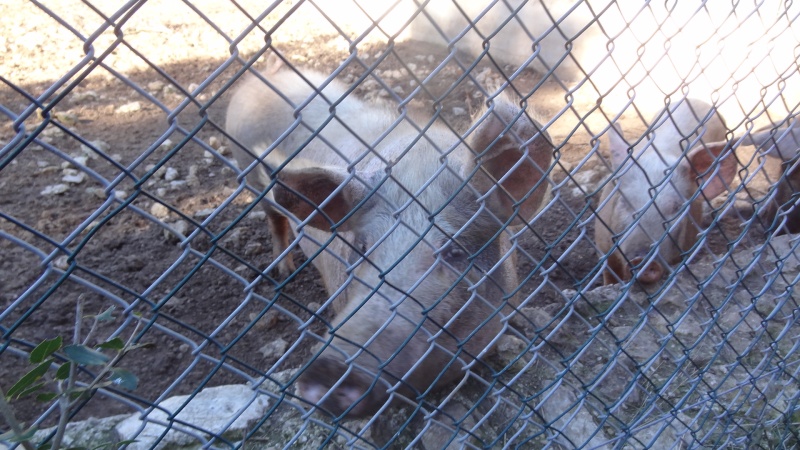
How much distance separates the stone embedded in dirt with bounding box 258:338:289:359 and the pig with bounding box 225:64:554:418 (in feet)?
1.61

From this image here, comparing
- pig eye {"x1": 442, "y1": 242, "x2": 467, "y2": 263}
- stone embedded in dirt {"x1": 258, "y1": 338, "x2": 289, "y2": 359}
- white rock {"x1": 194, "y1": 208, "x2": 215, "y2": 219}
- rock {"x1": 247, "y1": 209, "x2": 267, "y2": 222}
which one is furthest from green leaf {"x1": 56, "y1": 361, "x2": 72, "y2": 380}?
rock {"x1": 247, "y1": 209, "x2": 267, "y2": 222}

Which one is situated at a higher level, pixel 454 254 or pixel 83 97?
pixel 83 97

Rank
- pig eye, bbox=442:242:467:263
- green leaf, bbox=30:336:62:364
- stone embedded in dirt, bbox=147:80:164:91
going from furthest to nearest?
stone embedded in dirt, bbox=147:80:164:91, pig eye, bbox=442:242:467:263, green leaf, bbox=30:336:62:364

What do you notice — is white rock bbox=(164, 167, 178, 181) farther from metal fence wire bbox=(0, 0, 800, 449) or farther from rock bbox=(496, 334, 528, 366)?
rock bbox=(496, 334, 528, 366)

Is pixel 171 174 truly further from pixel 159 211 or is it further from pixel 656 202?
pixel 656 202

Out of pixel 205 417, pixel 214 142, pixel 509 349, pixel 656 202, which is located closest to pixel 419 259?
pixel 509 349

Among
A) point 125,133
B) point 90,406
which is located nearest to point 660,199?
point 90,406

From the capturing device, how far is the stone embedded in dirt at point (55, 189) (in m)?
4.18

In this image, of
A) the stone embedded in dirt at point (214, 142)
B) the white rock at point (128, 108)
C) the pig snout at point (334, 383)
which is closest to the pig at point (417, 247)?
the pig snout at point (334, 383)

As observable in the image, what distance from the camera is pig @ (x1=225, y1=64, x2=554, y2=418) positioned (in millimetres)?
1452

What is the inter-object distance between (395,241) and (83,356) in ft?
4.34

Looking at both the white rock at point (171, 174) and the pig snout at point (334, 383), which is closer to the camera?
the pig snout at point (334, 383)

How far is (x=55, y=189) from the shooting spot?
4211mm

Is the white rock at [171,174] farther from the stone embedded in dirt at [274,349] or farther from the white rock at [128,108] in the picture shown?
the stone embedded in dirt at [274,349]
